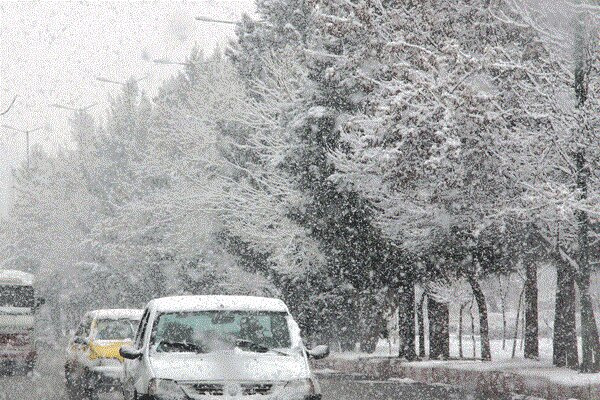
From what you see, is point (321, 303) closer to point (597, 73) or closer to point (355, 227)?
point (355, 227)

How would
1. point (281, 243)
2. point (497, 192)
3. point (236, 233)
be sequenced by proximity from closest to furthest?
point (497, 192)
point (281, 243)
point (236, 233)

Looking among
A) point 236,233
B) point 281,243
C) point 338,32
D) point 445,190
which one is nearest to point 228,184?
point 236,233

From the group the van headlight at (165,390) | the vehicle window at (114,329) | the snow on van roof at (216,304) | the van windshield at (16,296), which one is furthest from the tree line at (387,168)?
the van headlight at (165,390)

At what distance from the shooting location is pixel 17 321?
98.1ft

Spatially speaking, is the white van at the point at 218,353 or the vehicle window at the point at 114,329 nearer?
the white van at the point at 218,353

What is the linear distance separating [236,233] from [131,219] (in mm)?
20052

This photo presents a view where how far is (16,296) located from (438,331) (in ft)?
38.2

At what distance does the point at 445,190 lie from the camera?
71.6 ft

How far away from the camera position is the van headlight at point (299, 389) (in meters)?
10.1

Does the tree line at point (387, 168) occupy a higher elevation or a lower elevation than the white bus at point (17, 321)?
higher

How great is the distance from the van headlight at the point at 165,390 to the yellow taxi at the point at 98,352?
28.2 ft

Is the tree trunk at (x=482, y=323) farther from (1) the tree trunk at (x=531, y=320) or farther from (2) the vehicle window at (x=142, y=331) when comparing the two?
(2) the vehicle window at (x=142, y=331)

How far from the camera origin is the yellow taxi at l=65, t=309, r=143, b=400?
18.7 m

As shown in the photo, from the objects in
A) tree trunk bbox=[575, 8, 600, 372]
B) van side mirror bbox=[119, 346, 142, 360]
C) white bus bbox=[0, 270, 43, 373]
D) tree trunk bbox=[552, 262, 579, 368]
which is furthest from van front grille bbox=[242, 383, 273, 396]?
white bus bbox=[0, 270, 43, 373]
